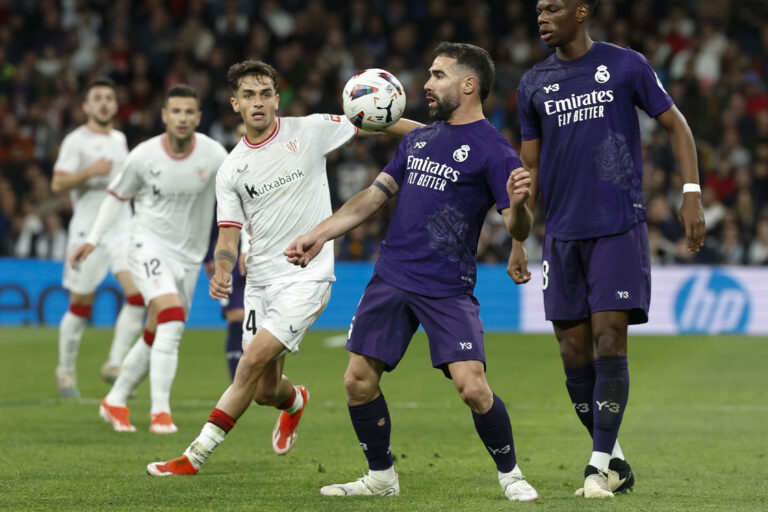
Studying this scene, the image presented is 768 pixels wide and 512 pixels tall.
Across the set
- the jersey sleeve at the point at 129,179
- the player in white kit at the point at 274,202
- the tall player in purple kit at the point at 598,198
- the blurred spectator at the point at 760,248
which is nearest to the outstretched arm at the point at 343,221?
the tall player in purple kit at the point at 598,198

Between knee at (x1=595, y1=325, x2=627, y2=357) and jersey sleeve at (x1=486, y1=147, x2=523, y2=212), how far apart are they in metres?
0.79

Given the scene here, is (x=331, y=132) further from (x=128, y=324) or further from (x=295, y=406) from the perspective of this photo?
(x=128, y=324)

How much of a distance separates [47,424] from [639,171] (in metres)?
4.93

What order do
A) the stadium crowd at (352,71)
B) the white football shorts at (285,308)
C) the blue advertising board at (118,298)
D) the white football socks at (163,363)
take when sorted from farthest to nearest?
the stadium crowd at (352,71) → the blue advertising board at (118,298) → the white football socks at (163,363) → the white football shorts at (285,308)

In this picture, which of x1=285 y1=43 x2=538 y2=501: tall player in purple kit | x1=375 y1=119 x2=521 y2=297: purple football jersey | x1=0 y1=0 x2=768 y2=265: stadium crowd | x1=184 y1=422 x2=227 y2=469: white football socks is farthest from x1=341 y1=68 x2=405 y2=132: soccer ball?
x1=0 y1=0 x2=768 y2=265: stadium crowd

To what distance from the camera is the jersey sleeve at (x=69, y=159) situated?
11.0m

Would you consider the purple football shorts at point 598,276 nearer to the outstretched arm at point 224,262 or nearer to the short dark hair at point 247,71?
the outstretched arm at point 224,262

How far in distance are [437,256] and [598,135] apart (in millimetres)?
988

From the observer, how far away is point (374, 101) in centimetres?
648

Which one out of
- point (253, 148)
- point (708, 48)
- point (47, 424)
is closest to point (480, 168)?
point (253, 148)

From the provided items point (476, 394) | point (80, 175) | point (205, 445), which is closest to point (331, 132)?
point (205, 445)

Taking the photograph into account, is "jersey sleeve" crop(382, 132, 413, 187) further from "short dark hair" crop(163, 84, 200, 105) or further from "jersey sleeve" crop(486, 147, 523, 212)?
"short dark hair" crop(163, 84, 200, 105)

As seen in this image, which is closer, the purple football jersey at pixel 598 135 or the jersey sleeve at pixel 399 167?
the purple football jersey at pixel 598 135

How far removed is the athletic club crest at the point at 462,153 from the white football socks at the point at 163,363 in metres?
3.46
